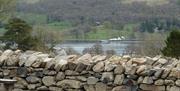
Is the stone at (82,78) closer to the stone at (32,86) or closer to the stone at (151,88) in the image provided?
the stone at (32,86)

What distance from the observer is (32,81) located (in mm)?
10703

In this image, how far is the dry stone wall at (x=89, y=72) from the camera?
9836mm

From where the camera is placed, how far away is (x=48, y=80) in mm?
10570

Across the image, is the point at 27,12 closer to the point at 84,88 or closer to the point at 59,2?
the point at 59,2

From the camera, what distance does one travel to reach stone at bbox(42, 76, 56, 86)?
10.5 metres

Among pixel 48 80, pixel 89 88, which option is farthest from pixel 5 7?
pixel 89 88

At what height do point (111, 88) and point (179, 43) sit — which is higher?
point (111, 88)

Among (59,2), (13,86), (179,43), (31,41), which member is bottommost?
(59,2)

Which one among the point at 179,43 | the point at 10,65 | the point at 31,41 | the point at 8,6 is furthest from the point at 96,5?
the point at 10,65

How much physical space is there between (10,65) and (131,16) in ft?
286

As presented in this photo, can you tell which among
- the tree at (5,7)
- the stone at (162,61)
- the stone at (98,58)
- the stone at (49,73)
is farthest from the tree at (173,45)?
the tree at (5,7)

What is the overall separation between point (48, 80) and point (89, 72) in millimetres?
849

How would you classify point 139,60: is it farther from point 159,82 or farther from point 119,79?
point 159,82

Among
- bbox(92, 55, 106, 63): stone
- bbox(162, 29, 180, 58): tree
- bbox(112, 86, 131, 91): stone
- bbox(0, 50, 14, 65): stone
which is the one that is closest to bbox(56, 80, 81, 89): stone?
bbox(92, 55, 106, 63): stone
